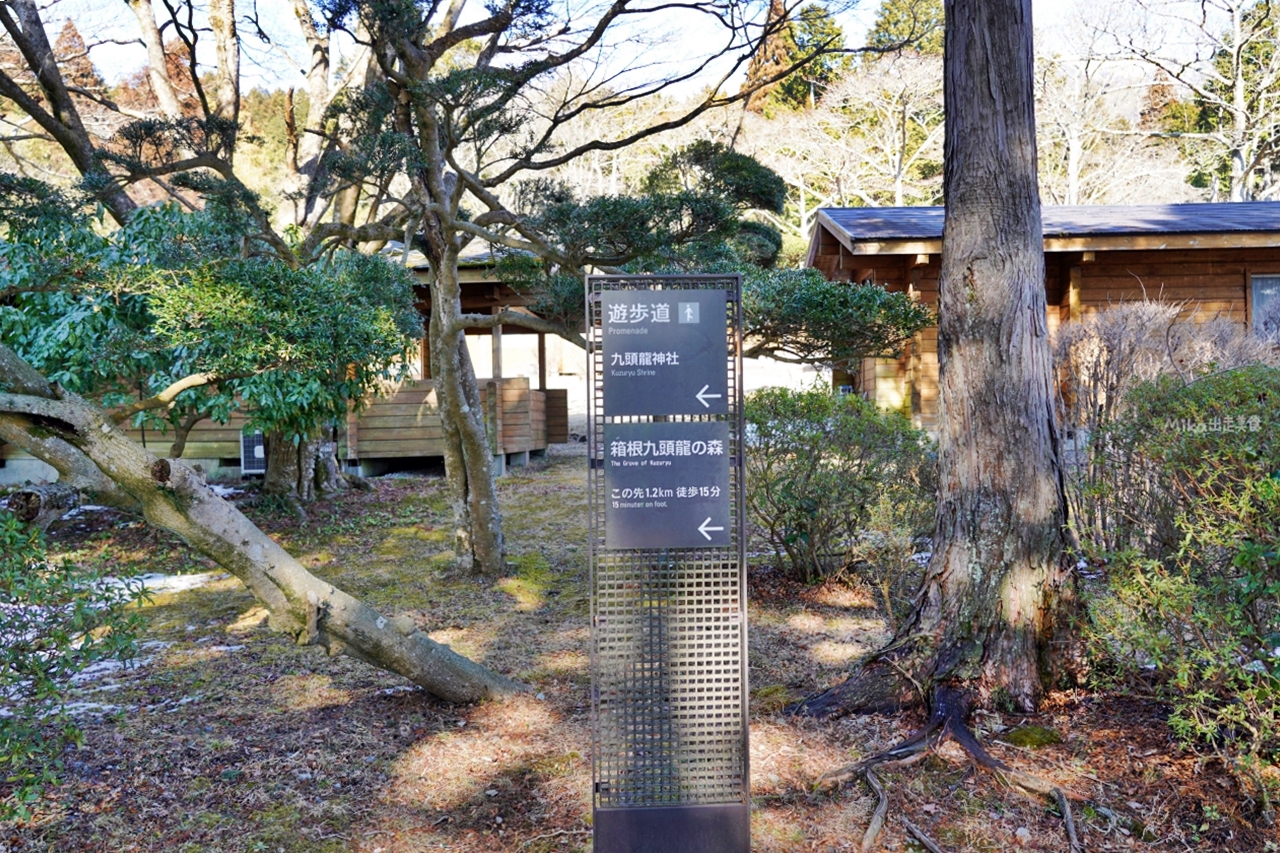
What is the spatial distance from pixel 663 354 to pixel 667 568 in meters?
0.70

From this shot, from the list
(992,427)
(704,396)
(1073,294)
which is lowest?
(992,427)

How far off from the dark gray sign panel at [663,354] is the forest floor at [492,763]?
163 centimetres

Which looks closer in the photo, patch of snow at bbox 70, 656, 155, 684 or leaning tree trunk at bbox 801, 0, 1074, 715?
leaning tree trunk at bbox 801, 0, 1074, 715

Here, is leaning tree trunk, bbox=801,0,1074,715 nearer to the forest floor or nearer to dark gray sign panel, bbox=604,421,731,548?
the forest floor

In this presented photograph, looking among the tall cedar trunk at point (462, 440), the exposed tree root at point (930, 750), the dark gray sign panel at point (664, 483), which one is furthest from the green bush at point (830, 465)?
the dark gray sign panel at point (664, 483)

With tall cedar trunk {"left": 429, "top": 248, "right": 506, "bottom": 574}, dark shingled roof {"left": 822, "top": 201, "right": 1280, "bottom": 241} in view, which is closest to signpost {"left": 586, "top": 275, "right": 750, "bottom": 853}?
tall cedar trunk {"left": 429, "top": 248, "right": 506, "bottom": 574}

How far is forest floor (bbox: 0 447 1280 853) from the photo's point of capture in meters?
3.20

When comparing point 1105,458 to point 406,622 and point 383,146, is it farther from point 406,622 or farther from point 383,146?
point 383,146

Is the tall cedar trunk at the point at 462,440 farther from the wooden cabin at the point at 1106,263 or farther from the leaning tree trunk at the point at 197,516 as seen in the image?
the wooden cabin at the point at 1106,263

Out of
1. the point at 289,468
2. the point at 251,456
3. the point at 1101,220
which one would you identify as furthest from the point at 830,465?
the point at 251,456

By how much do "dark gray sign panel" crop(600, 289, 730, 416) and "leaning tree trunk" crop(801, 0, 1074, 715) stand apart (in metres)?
1.64

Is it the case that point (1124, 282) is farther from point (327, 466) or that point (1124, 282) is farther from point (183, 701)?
point (183, 701)

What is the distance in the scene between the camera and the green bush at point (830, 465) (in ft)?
20.8

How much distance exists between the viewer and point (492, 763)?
3.90m
